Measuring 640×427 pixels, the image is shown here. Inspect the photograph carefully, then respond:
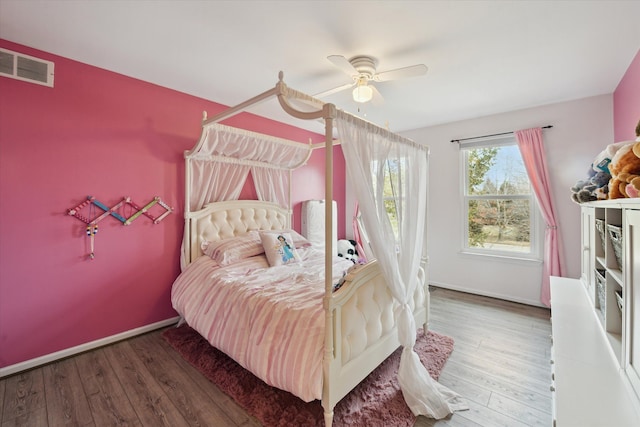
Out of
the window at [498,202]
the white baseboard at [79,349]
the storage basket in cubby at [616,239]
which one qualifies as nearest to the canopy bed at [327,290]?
the white baseboard at [79,349]

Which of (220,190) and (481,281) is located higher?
(220,190)

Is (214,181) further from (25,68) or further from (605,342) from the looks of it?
(605,342)

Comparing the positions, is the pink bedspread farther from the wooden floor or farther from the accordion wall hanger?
the accordion wall hanger

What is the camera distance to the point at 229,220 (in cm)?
325

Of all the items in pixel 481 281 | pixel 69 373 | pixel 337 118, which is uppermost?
pixel 337 118

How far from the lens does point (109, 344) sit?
101 inches

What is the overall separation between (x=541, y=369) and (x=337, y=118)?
2562mm

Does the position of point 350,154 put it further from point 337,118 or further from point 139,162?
point 139,162

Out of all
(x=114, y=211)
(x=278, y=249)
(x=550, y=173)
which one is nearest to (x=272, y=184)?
(x=278, y=249)

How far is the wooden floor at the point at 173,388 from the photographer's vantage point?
1.71 meters

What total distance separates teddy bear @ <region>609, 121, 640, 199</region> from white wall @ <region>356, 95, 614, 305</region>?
2.19 meters

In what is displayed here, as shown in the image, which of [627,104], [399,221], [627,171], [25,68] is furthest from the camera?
[627,104]

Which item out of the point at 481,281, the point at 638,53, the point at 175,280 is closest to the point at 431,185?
the point at 481,281

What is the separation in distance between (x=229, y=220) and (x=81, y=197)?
1.36 m
